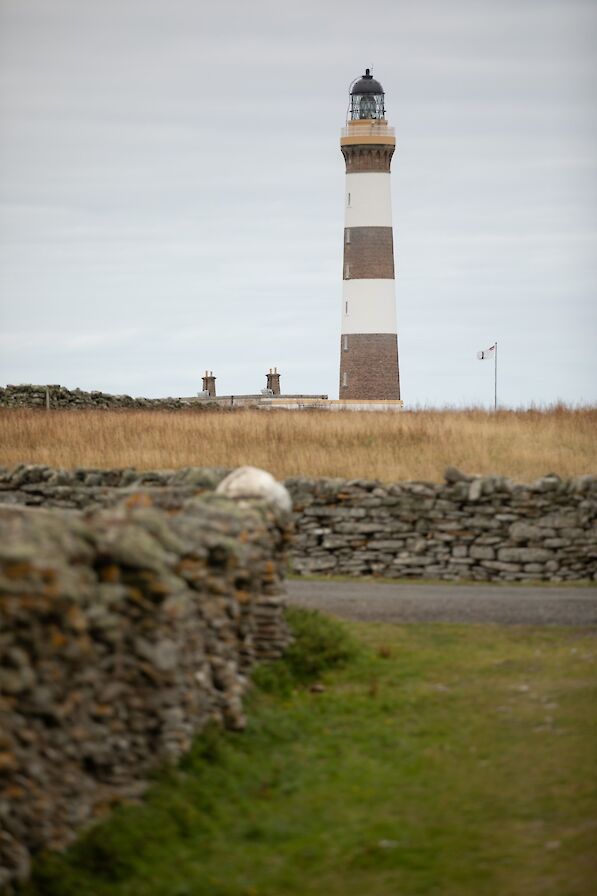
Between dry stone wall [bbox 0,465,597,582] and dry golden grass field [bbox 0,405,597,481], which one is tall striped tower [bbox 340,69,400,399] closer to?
dry golden grass field [bbox 0,405,597,481]

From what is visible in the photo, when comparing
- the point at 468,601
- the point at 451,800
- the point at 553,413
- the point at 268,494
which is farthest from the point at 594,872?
the point at 553,413

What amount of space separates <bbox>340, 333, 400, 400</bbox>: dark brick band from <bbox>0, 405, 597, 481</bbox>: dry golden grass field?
1813 cm

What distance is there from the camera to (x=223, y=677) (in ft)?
36.4

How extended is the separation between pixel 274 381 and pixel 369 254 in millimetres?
13386

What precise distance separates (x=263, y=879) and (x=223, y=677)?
8.94 ft

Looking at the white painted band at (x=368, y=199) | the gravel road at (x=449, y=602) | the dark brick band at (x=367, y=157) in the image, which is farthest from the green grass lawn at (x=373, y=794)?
the dark brick band at (x=367, y=157)

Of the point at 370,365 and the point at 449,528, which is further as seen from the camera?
the point at 370,365

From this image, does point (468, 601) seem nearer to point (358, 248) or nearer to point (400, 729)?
point (400, 729)

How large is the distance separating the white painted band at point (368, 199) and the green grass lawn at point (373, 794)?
37823 millimetres

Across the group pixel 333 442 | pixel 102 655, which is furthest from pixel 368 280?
pixel 102 655

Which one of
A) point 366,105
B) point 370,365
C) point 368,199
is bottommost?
point 370,365

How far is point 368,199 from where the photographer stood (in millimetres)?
51031

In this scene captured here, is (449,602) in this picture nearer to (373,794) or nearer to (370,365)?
(373,794)

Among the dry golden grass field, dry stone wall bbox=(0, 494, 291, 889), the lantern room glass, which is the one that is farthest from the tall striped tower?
dry stone wall bbox=(0, 494, 291, 889)
